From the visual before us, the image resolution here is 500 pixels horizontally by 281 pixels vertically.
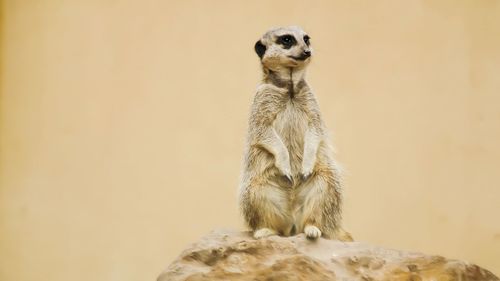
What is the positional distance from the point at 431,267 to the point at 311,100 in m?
0.81

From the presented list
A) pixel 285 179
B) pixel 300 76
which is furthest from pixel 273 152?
pixel 300 76

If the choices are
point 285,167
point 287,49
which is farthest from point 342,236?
point 287,49

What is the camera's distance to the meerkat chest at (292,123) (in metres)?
3.19

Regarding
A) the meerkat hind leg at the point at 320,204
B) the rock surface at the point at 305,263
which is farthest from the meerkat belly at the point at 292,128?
the rock surface at the point at 305,263

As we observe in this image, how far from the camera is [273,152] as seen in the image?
3109 mm

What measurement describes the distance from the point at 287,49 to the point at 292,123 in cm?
29

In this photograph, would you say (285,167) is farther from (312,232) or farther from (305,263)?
(305,263)

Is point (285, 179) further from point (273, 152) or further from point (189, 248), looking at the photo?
point (189, 248)

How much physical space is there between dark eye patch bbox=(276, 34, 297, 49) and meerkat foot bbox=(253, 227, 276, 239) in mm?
716

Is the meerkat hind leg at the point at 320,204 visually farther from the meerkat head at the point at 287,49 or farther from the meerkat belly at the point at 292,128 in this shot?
the meerkat head at the point at 287,49

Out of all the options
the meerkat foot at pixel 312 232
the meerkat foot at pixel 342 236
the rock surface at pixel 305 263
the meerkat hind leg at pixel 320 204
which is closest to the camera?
the rock surface at pixel 305 263

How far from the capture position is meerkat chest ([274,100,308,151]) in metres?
3.19

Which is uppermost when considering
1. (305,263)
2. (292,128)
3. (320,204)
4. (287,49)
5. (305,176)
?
(287,49)

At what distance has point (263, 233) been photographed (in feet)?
9.88
